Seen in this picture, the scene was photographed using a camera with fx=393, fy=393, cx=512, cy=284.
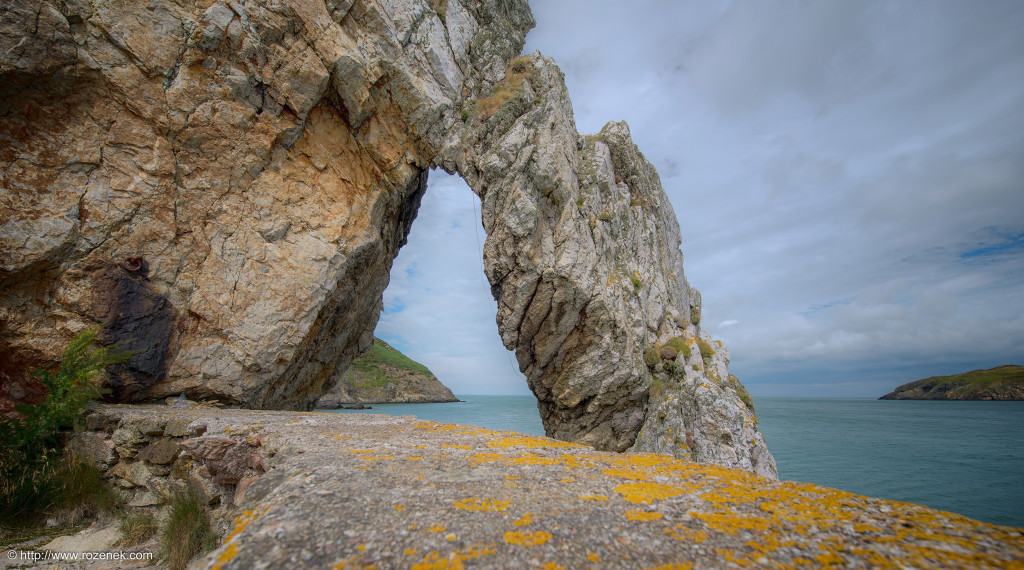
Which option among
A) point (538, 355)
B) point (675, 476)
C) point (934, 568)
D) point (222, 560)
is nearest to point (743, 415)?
point (538, 355)

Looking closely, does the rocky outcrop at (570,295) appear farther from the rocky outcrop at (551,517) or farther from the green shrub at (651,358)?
the rocky outcrop at (551,517)

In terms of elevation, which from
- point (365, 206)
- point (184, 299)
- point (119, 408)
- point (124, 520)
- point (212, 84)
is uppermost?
point (212, 84)

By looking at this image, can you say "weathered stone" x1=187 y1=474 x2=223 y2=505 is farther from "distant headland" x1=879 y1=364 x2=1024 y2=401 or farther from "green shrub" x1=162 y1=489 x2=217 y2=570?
"distant headland" x1=879 y1=364 x2=1024 y2=401

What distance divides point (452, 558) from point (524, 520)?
0.71 m

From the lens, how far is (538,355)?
646 inches

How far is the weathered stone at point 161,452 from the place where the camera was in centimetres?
642

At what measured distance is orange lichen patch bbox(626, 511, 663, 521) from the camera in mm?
3126

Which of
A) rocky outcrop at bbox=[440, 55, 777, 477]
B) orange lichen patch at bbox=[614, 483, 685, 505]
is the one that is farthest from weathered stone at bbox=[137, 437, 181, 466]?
rocky outcrop at bbox=[440, 55, 777, 477]

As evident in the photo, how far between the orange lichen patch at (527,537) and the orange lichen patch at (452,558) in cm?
19

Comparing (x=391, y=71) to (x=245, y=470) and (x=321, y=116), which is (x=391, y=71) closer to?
(x=321, y=116)

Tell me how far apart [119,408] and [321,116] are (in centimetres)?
958

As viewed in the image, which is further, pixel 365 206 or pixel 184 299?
pixel 365 206

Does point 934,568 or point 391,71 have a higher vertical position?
point 391,71

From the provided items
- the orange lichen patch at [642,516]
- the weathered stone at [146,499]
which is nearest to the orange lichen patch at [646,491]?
the orange lichen patch at [642,516]
